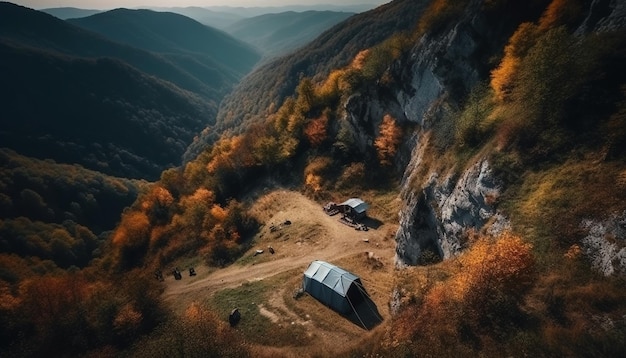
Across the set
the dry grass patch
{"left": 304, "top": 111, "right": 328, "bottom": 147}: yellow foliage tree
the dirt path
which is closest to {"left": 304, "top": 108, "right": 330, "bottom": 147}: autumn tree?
{"left": 304, "top": 111, "right": 328, "bottom": 147}: yellow foliage tree

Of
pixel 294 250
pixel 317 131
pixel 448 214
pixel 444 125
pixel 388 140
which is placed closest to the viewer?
pixel 448 214

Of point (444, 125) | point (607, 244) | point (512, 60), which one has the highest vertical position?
point (512, 60)

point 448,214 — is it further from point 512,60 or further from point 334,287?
point 512,60

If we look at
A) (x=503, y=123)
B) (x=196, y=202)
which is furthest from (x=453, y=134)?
(x=196, y=202)

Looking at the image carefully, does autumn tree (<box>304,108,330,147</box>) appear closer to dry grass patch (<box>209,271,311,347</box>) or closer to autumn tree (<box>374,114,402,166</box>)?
autumn tree (<box>374,114,402,166</box>)

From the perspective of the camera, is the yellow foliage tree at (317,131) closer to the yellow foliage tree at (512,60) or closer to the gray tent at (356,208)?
the gray tent at (356,208)

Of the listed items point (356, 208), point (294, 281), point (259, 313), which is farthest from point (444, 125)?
point (259, 313)
